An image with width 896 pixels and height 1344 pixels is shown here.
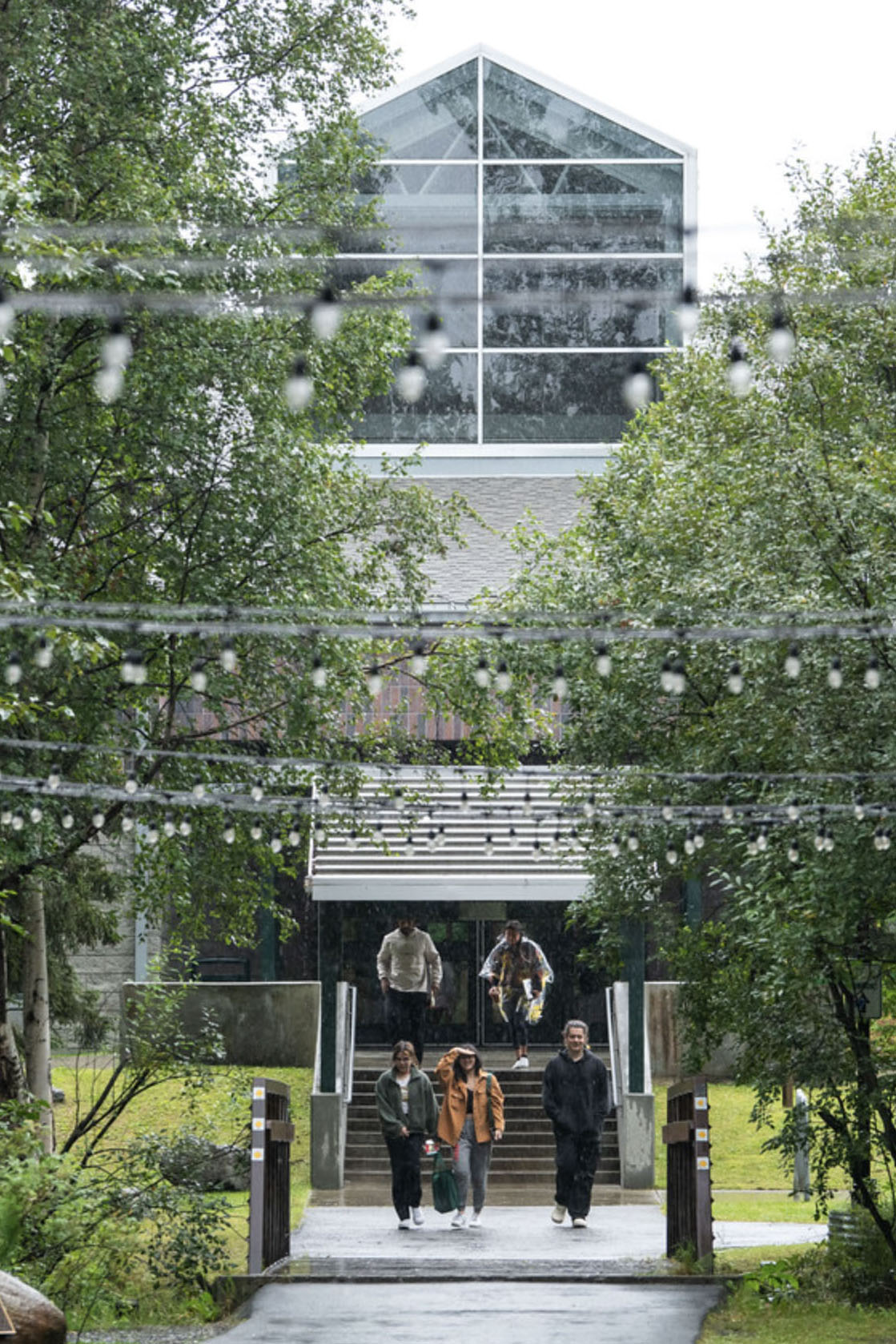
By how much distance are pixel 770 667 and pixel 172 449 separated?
5206mm

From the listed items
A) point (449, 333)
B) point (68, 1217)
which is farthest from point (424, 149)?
point (68, 1217)

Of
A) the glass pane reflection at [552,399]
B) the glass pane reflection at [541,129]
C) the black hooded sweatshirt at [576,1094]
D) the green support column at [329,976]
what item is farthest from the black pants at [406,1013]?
the glass pane reflection at [541,129]

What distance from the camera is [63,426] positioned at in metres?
15.9

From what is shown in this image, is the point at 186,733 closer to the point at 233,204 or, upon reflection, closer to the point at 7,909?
the point at 7,909

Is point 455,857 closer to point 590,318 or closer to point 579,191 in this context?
point 590,318

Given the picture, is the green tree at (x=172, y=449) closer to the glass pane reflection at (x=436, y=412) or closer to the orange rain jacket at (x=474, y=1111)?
the orange rain jacket at (x=474, y=1111)

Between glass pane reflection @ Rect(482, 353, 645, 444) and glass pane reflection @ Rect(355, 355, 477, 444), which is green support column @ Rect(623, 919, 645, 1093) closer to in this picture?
glass pane reflection @ Rect(482, 353, 645, 444)

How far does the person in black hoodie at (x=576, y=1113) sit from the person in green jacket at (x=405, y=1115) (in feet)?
3.55

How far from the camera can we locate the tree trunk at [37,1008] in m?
16.3

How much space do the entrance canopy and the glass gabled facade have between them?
22.9 ft

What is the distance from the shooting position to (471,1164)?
57.5ft

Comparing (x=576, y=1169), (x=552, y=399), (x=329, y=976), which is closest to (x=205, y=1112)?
(x=329, y=976)

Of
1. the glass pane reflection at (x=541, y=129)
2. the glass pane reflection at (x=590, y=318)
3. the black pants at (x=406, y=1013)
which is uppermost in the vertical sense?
the glass pane reflection at (x=541, y=129)

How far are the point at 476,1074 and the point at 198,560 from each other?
204 inches
